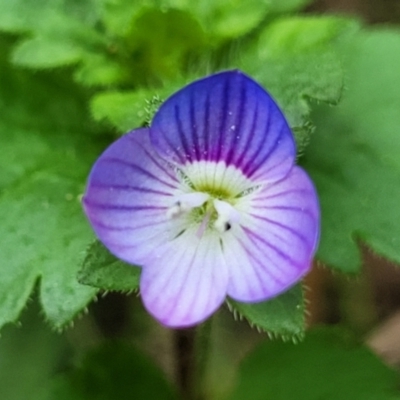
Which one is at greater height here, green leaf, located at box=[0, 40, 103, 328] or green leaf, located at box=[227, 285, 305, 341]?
green leaf, located at box=[227, 285, 305, 341]

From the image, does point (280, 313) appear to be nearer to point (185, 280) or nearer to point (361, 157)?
point (185, 280)

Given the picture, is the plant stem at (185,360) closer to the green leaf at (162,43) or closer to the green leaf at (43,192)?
the green leaf at (43,192)

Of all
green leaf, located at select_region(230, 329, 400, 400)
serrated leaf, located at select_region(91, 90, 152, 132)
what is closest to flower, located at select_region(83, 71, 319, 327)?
serrated leaf, located at select_region(91, 90, 152, 132)

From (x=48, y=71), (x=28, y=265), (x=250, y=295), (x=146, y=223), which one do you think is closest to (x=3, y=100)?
(x=48, y=71)

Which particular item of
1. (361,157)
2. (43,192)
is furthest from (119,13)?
(361,157)

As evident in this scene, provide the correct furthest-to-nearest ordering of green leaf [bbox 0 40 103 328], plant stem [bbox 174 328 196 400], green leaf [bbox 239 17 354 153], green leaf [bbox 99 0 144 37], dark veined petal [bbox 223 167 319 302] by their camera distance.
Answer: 1. plant stem [bbox 174 328 196 400]
2. green leaf [bbox 99 0 144 37]
3. green leaf [bbox 0 40 103 328]
4. green leaf [bbox 239 17 354 153]
5. dark veined petal [bbox 223 167 319 302]

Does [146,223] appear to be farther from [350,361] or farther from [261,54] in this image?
[350,361]

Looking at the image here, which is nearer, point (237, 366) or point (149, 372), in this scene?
point (149, 372)

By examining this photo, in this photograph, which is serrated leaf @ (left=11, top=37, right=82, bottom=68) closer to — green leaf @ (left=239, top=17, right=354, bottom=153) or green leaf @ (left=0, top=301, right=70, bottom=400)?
green leaf @ (left=239, top=17, right=354, bottom=153)
